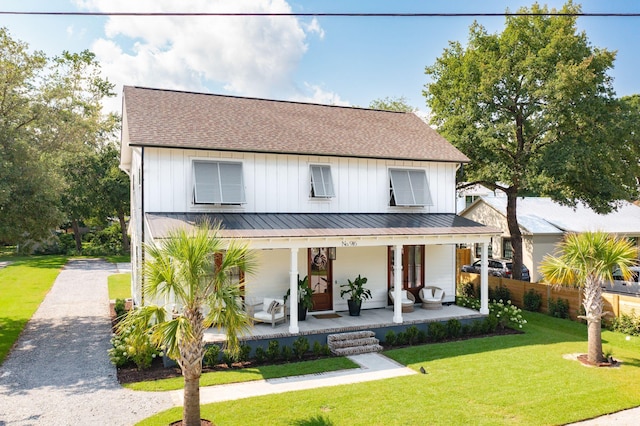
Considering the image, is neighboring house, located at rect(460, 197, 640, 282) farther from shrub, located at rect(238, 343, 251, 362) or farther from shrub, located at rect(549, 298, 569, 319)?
shrub, located at rect(238, 343, 251, 362)

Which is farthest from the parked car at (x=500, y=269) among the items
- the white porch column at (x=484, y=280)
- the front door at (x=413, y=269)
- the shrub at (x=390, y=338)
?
the shrub at (x=390, y=338)

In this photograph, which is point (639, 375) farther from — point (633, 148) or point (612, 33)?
point (612, 33)

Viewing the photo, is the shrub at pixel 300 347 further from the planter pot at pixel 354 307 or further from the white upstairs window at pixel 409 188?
the white upstairs window at pixel 409 188

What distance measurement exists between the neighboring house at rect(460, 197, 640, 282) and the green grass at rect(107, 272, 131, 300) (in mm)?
20182

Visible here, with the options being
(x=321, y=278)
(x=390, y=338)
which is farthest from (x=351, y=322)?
(x=321, y=278)

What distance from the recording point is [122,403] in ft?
31.3

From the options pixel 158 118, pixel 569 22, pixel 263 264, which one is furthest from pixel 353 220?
pixel 569 22

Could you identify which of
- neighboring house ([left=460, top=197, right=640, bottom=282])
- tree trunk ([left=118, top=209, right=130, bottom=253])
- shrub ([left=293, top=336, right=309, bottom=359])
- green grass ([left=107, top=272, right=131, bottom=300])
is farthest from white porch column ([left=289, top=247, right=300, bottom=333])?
tree trunk ([left=118, top=209, right=130, bottom=253])

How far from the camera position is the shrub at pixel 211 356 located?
11.8 m

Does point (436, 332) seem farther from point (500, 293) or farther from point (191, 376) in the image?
point (191, 376)

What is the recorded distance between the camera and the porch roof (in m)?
13.0

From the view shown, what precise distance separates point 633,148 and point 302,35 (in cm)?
1548

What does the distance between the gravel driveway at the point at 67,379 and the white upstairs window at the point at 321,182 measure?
8044 millimetres

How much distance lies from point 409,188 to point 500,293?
746cm
